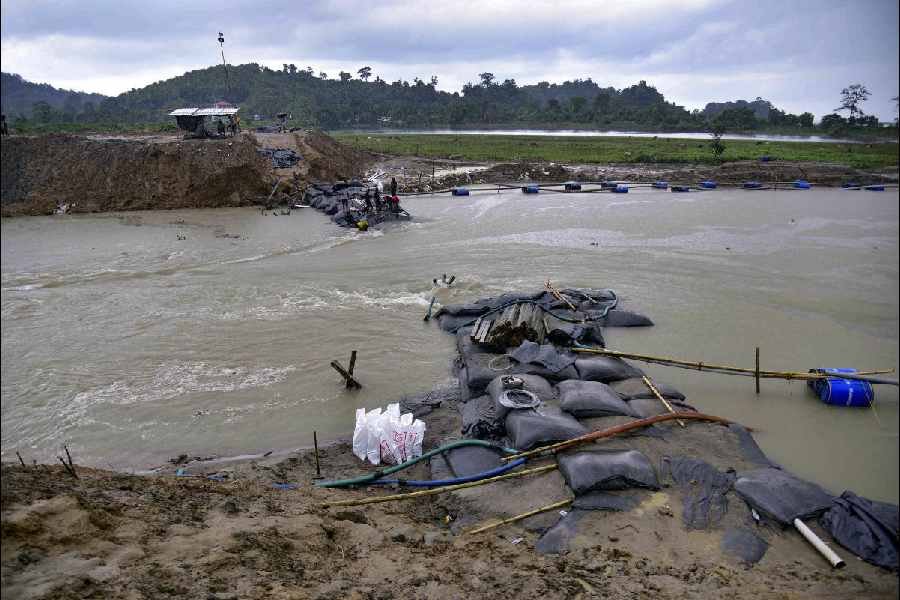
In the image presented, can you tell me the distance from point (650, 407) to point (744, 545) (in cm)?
216

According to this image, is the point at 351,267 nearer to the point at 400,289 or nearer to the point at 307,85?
the point at 400,289

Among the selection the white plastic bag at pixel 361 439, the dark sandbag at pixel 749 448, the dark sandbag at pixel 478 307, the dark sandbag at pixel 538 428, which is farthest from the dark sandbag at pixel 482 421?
the dark sandbag at pixel 478 307

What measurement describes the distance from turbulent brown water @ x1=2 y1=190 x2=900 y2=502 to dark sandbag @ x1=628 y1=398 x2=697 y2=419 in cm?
76

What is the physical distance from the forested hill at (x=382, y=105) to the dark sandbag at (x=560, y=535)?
5680 cm

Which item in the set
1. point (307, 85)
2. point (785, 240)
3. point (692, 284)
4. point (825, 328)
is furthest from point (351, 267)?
point (307, 85)

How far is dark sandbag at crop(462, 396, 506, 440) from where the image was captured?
19.4 feet

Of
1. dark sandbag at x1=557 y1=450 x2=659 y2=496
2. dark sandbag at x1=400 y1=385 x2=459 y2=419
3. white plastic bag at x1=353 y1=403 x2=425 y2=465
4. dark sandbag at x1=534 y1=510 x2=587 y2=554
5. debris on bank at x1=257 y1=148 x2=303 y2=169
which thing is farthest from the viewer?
debris on bank at x1=257 y1=148 x2=303 y2=169

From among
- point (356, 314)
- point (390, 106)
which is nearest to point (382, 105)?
point (390, 106)

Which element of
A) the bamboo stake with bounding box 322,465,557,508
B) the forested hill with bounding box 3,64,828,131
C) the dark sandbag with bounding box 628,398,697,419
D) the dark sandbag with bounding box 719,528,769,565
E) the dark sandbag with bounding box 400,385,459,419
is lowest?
the dark sandbag with bounding box 719,528,769,565

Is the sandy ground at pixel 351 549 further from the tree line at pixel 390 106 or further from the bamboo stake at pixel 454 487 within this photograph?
the tree line at pixel 390 106

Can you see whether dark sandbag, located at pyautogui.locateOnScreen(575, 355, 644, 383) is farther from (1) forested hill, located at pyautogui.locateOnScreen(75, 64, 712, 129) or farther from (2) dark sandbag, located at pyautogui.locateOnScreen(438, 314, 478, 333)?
(1) forested hill, located at pyautogui.locateOnScreen(75, 64, 712, 129)

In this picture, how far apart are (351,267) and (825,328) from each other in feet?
33.2

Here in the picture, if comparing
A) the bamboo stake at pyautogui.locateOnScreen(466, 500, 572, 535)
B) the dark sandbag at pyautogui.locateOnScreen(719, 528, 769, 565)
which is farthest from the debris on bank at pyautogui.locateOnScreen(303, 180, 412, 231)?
the dark sandbag at pyautogui.locateOnScreen(719, 528, 769, 565)

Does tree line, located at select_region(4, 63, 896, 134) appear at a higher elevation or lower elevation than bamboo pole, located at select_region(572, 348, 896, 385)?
higher
